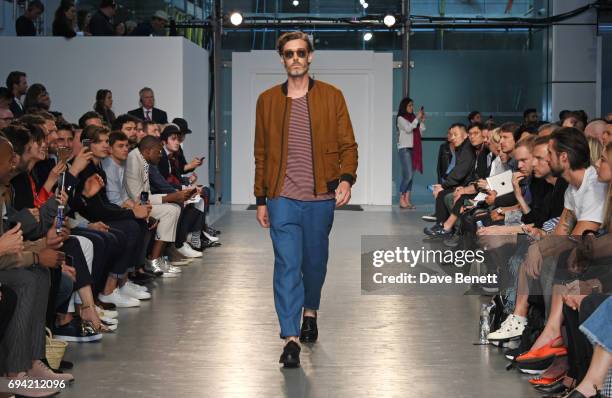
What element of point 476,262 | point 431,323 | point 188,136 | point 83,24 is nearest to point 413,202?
point 188,136

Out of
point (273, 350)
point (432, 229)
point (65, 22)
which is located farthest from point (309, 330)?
point (65, 22)

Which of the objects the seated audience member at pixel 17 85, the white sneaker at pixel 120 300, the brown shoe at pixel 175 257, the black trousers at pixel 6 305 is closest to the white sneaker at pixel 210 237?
the brown shoe at pixel 175 257

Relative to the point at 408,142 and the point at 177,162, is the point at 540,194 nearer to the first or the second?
the point at 177,162

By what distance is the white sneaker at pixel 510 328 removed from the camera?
5.85 metres

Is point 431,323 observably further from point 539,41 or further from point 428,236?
point 539,41

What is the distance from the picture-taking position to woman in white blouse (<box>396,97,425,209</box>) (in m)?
16.5

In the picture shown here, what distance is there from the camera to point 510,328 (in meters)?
5.89

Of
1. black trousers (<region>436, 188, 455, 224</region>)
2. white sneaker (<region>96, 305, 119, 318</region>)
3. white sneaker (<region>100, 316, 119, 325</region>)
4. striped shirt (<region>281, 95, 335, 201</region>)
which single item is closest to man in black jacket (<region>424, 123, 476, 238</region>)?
black trousers (<region>436, 188, 455, 224</region>)

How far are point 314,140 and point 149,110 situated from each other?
7412 millimetres

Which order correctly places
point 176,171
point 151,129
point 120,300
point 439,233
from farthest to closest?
point 439,233, point 176,171, point 151,129, point 120,300

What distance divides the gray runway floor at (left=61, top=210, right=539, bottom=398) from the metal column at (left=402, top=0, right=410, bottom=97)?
9.13 meters

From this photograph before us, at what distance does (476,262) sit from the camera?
27.9ft

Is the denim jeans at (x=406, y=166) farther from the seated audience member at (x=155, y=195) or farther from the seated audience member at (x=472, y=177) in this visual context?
the seated audience member at (x=155, y=195)

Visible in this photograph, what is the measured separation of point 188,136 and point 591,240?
31.3 ft
